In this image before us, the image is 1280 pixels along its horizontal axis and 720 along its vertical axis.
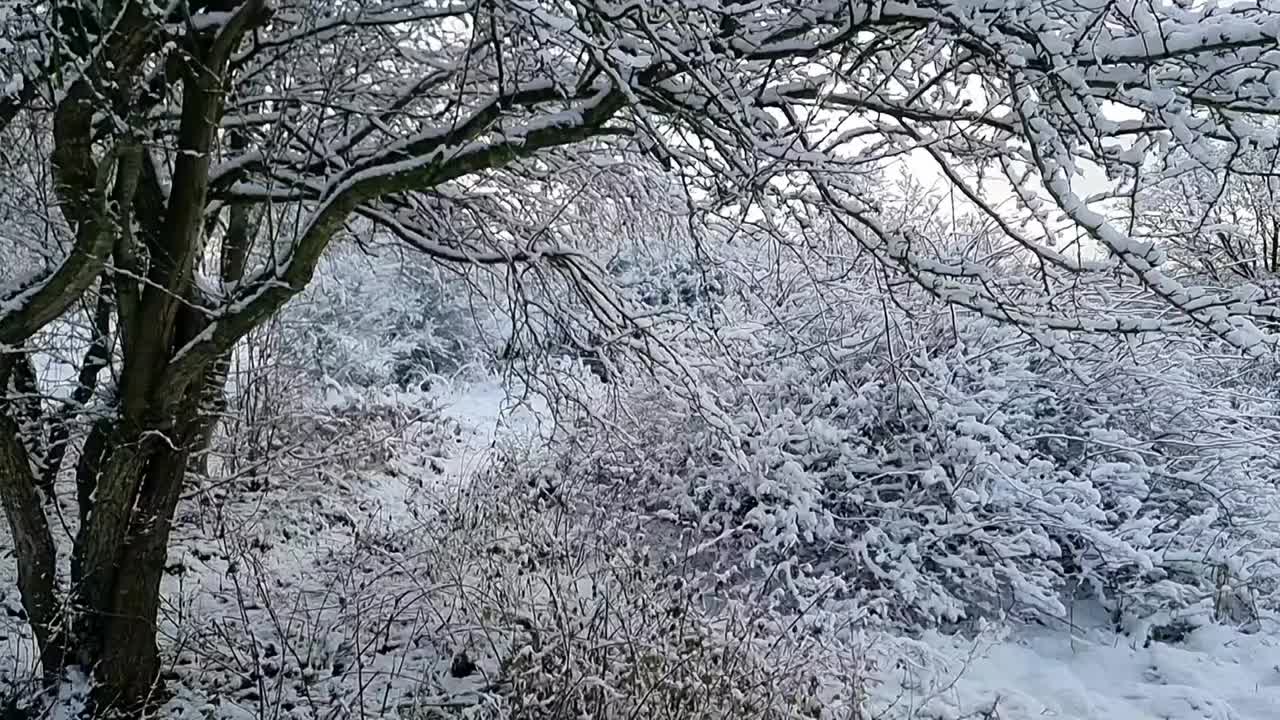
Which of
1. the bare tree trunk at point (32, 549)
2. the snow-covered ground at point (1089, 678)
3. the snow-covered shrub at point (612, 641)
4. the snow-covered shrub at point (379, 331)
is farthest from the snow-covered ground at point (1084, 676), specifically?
the snow-covered shrub at point (379, 331)

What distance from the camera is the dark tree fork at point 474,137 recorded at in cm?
209

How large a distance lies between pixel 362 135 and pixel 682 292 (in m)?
7.35

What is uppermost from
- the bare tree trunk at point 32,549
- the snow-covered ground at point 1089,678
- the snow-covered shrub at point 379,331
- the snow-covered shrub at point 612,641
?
the snow-covered shrub at point 379,331

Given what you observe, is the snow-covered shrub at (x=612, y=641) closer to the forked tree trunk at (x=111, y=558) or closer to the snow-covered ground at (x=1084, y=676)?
the snow-covered ground at (x=1084, y=676)

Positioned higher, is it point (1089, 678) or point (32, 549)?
point (32, 549)

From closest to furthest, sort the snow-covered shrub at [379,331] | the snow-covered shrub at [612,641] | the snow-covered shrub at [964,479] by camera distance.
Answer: the snow-covered shrub at [612,641], the snow-covered shrub at [964,479], the snow-covered shrub at [379,331]

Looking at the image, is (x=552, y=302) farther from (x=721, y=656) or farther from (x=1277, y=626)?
(x=1277, y=626)

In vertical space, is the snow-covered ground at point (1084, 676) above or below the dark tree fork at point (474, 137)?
below

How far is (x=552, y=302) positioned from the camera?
398cm

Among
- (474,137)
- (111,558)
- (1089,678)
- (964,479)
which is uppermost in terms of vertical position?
(474,137)

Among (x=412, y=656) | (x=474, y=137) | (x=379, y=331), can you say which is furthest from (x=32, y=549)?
(x=379, y=331)

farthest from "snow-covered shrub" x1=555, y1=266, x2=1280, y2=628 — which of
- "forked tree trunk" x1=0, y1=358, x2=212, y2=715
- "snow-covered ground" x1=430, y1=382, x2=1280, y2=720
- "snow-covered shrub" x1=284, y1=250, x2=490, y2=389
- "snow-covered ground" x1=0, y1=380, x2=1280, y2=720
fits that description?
"snow-covered shrub" x1=284, y1=250, x2=490, y2=389

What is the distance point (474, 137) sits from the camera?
296 cm

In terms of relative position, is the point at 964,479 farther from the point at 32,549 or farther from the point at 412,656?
the point at 32,549
